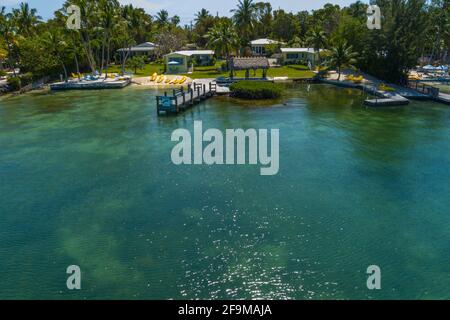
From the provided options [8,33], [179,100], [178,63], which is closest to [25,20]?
[8,33]

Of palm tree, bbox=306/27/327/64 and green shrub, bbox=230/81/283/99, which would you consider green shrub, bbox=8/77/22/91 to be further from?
palm tree, bbox=306/27/327/64

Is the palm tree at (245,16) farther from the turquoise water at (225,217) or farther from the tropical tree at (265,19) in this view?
the turquoise water at (225,217)

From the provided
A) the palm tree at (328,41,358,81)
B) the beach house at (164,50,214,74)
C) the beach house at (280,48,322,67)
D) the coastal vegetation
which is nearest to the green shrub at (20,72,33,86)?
the coastal vegetation

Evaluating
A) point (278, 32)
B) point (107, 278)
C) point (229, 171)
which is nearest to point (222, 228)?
point (107, 278)

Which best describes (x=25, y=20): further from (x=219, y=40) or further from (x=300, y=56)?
(x=300, y=56)

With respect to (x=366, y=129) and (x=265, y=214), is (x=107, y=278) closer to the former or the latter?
(x=265, y=214)
